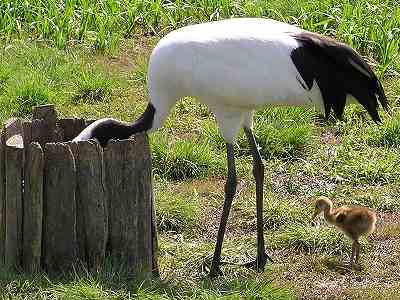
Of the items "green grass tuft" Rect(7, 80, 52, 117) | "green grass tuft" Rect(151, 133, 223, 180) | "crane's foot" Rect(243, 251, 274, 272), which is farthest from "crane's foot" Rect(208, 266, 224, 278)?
"green grass tuft" Rect(7, 80, 52, 117)

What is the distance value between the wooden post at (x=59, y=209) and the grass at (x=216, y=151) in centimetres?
12

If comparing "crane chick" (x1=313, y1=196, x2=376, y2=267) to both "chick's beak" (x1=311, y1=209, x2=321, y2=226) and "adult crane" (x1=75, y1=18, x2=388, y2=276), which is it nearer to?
"chick's beak" (x1=311, y1=209, x2=321, y2=226)

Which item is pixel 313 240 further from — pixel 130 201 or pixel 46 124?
pixel 46 124

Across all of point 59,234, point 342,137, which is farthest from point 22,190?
point 342,137

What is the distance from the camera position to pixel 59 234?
5.39 metres

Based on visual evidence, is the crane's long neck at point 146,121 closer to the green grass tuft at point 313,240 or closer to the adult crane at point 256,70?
the adult crane at point 256,70

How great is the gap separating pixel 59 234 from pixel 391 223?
232 cm

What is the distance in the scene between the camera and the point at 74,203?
5.37 meters

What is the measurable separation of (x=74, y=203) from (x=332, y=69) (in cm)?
165

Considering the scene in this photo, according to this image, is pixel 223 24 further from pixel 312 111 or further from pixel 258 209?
pixel 312 111

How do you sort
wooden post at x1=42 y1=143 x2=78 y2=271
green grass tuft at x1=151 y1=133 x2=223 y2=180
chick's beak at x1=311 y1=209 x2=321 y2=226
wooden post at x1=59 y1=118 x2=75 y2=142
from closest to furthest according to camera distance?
1. wooden post at x1=42 y1=143 x2=78 y2=271
2. wooden post at x1=59 y1=118 x2=75 y2=142
3. chick's beak at x1=311 y1=209 x2=321 y2=226
4. green grass tuft at x1=151 y1=133 x2=223 y2=180

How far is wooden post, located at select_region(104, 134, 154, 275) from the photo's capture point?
538cm

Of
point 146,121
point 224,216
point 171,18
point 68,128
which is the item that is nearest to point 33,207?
point 68,128

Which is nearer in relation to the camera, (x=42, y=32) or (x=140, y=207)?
(x=140, y=207)
